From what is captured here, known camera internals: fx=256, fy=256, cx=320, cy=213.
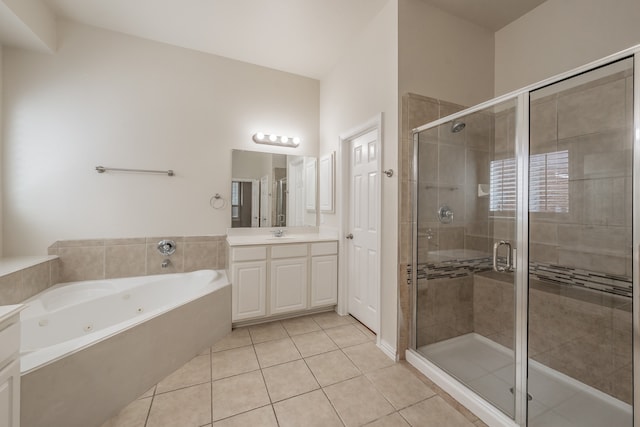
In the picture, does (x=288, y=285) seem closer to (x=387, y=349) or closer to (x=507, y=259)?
(x=387, y=349)

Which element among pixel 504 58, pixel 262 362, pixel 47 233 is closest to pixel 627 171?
pixel 504 58

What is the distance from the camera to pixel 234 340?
2.36m

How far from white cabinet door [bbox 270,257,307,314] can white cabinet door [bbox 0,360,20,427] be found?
1760 millimetres

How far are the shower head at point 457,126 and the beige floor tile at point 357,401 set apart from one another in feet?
6.40

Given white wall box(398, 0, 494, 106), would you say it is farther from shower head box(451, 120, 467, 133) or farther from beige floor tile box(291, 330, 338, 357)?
beige floor tile box(291, 330, 338, 357)

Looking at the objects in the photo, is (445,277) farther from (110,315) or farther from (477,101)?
(110,315)

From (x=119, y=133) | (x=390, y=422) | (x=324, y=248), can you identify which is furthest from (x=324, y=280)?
(x=119, y=133)

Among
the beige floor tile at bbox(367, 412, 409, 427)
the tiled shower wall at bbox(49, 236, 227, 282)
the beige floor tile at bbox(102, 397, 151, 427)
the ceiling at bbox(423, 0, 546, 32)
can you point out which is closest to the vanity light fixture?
the tiled shower wall at bbox(49, 236, 227, 282)

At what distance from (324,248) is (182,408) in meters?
1.78

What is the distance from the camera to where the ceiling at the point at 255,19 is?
85.8 inches

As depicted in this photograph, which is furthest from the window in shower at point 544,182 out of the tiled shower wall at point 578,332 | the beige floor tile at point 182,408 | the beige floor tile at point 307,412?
A: the beige floor tile at point 182,408

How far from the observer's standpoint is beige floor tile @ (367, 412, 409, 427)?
1.44 m

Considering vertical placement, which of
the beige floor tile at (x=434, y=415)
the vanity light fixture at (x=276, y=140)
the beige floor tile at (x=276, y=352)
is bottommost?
the beige floor tile at (x=434, y=415)

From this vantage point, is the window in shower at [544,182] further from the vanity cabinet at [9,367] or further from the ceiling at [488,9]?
the vanity cabinet at [9,367]
